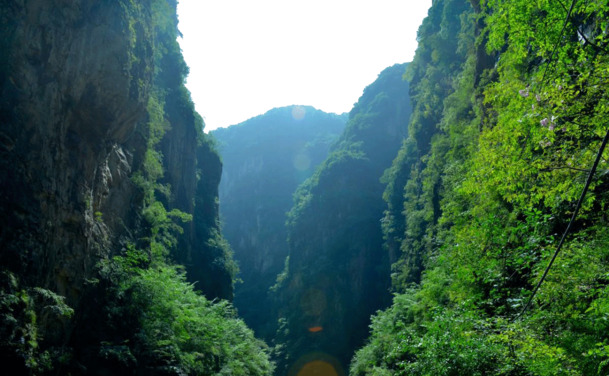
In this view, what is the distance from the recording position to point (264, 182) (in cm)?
10644

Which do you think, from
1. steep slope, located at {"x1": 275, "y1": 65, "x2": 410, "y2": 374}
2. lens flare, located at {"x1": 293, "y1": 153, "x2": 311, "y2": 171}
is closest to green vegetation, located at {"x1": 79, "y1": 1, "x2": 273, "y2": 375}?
steep slope, located at {"x1": 275, "y1": 65, "x2": 410, "y2": 374}

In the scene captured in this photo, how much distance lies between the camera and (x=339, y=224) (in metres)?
65.2

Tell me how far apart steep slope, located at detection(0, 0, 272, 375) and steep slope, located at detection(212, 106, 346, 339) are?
5117cm

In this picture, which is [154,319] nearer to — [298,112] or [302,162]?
[302,162]

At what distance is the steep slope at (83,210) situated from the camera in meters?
10.3

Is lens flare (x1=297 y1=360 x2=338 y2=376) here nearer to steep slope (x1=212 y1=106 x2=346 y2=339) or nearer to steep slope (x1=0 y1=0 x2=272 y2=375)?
steep slope (x1=212 y1=106 x2=346 y2=339)

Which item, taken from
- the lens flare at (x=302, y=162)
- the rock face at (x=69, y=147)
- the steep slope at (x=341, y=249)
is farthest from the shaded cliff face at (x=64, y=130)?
the lens flare at (x=302, y=162)

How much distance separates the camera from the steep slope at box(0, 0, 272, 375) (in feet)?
33.8

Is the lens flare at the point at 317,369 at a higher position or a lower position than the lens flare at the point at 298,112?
lower

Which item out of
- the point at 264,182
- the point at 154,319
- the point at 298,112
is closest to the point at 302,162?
the point at 264,182

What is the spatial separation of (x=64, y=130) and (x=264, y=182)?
9373 cm

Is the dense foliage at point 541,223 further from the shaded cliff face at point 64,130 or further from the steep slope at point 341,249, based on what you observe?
the steep slope at point 341,249

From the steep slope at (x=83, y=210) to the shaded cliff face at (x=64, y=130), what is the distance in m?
→ 0.04

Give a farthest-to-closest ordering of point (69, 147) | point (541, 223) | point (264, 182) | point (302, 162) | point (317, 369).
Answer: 1. point (302, 162)
2. point (264, 182)
3. point (317, 369)
4. point (69, 147)
5. point (541, 223)
